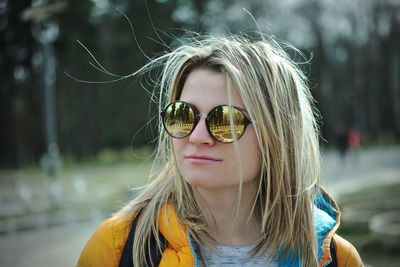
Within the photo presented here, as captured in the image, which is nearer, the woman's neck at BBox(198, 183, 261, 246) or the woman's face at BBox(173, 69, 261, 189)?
the woman's face at BBox(173, 69, 261, 189)

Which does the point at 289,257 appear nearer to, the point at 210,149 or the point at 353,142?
the point at 210,149

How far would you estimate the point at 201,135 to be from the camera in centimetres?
161

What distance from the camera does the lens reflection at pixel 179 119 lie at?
5.43 feet

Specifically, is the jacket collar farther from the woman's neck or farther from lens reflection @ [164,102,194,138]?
lens reflection @ [164,102,194,138]

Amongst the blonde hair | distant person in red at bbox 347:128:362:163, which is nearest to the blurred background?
distant person in red at bbox 347:128:362:163

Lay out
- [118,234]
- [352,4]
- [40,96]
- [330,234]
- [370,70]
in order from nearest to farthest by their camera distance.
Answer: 1. [118,234]
2. [330,234]
3. [40,96]
4. [352,4]
5. [370,70]

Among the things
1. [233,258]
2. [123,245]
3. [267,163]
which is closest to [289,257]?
[233,258]

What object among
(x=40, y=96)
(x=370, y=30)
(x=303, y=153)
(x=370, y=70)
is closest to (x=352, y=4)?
(x=370, y=30)

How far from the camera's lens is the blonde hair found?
1663 millimetres

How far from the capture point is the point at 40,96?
914 inches

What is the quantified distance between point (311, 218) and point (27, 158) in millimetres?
26072

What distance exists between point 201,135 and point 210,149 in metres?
0.07

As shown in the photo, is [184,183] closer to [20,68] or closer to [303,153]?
[303,153]

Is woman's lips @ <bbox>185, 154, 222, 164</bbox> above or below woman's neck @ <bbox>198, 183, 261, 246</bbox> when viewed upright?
above
